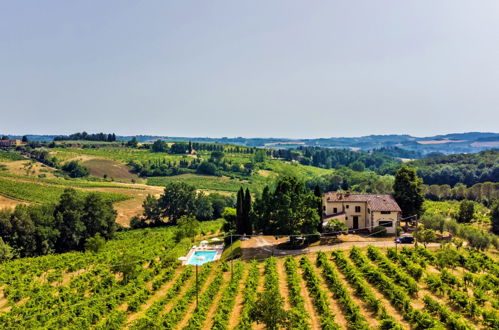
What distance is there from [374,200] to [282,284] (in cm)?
2667

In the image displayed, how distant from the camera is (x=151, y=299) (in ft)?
118

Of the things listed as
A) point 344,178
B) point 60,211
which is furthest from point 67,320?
point 344,178

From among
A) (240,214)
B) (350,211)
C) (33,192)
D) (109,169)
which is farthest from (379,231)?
(109,169)

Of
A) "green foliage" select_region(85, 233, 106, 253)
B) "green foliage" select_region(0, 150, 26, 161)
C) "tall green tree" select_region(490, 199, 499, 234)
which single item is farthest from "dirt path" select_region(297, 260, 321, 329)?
"green foliage" select_region(0, 150, 26, 161)

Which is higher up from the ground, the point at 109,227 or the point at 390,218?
the point at 390,218

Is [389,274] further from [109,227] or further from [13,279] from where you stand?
[109,227]

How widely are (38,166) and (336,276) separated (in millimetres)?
148694

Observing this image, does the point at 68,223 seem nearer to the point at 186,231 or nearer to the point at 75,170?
the point at 186,231

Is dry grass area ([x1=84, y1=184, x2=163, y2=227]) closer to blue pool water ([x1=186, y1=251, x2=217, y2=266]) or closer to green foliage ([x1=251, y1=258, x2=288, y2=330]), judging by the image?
blue pool water ([x1=186, y1=251, x2=217, y2=266])

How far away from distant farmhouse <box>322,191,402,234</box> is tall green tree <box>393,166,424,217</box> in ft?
7.35

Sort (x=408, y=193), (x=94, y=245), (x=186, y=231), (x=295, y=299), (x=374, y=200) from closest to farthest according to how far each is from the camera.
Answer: (x=295, y=299)
(x=94, y=245)
(x=374, y=200)
(x=408, y=193)
(x=186, y=231)

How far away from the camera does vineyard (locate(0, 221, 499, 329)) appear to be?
92.1 ft

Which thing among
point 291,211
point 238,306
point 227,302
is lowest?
point 238,306

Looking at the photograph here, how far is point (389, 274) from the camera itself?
36.9 metres
